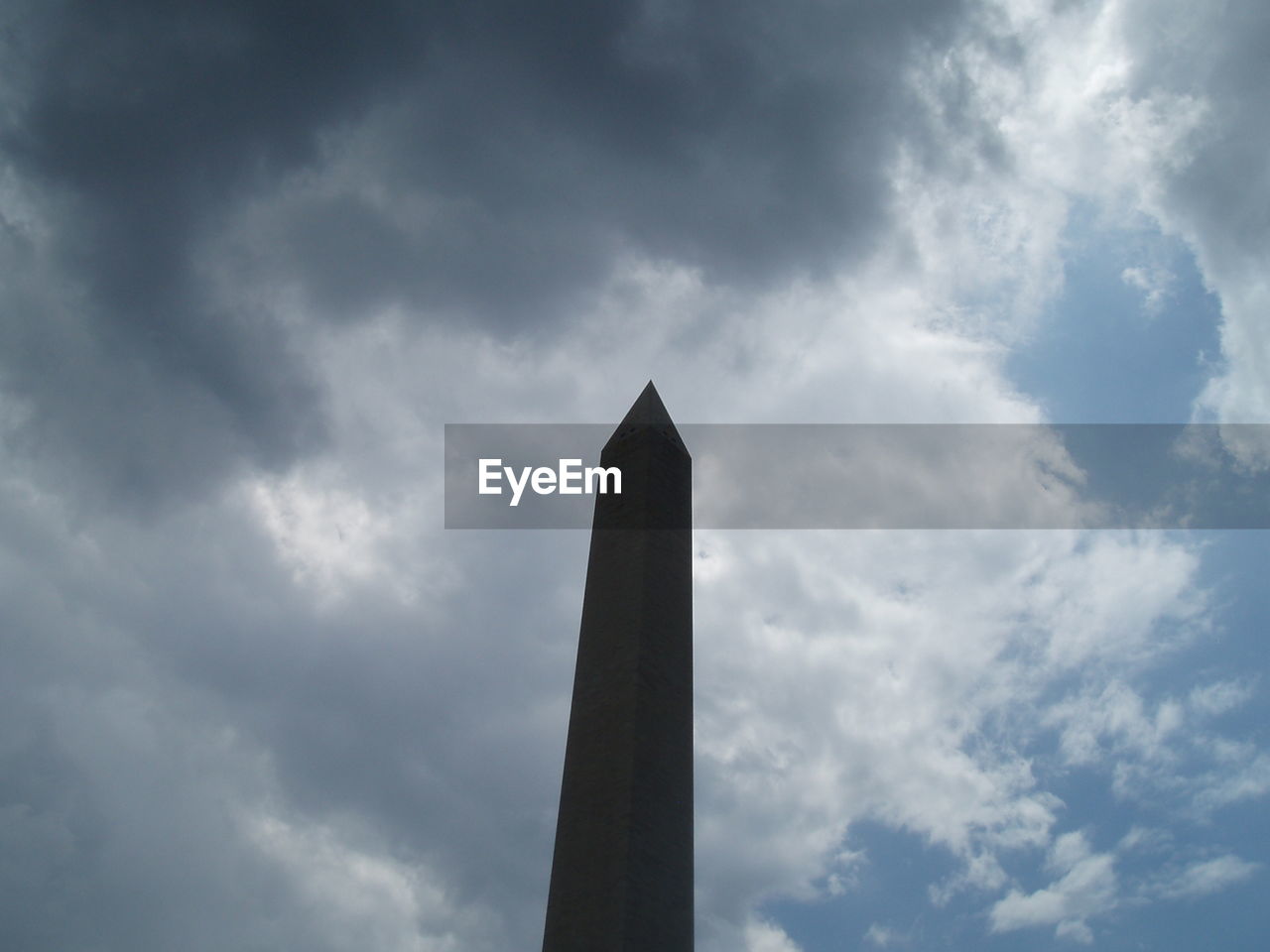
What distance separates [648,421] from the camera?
2811 centimetres

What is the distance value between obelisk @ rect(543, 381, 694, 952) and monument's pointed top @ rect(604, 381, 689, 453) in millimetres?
471

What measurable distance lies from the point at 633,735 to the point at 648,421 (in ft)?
35.9

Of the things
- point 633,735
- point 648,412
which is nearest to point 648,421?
point 648,412

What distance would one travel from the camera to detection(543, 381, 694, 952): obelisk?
60.2 feet

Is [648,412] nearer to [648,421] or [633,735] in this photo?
[648,421]

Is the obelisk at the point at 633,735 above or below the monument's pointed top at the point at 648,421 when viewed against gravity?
below

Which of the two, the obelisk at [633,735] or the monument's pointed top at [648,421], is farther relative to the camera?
the monument's pointed top at [648,421]

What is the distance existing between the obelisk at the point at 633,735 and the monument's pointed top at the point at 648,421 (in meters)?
0.47

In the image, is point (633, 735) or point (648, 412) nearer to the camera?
point (633, 735)

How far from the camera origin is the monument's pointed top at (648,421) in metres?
28.0

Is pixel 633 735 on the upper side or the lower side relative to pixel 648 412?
lower

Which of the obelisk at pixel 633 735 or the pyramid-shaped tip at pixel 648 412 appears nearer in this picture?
the obelisk at pixel 633 735

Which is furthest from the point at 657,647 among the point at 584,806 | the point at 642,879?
the point at 642,879

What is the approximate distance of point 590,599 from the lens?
959 inches
